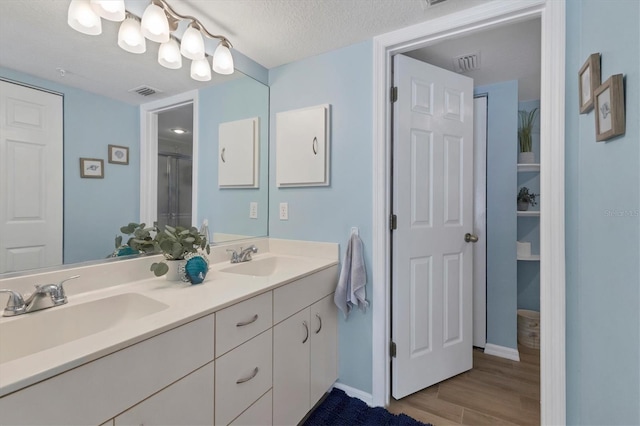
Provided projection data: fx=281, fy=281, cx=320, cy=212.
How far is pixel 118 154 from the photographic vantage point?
49.6 inches

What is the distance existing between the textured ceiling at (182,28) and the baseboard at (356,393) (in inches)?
77.7

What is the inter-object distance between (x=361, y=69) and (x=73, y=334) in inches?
72.8

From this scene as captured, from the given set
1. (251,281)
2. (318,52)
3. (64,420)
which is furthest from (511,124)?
(64,420)

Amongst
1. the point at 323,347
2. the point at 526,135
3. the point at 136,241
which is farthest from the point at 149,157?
the point at 526,135

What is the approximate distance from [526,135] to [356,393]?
8.33 ft

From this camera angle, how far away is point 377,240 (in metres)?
1.66

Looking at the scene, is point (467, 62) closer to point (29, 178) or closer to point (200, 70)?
point (200, 70)

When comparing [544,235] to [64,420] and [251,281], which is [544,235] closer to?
[251,281]

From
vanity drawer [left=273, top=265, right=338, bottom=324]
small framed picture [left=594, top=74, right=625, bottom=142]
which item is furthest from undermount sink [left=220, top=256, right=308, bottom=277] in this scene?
small framed picture [left=594, top=74, right=625, bottom=142]

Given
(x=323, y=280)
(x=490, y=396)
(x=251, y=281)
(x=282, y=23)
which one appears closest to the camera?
(x=251, y=281)

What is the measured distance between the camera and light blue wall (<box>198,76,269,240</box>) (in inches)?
67.7

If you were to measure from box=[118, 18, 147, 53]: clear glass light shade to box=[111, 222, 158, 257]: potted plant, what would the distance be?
808 mm

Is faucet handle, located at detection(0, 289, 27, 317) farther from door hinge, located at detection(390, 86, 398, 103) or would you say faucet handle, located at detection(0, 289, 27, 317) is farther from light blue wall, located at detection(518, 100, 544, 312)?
light blue wall, located at detection(518, 100, 544, 312)

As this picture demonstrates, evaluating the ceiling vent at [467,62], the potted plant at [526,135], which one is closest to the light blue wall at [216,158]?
the ceiling vent at [467,62]
